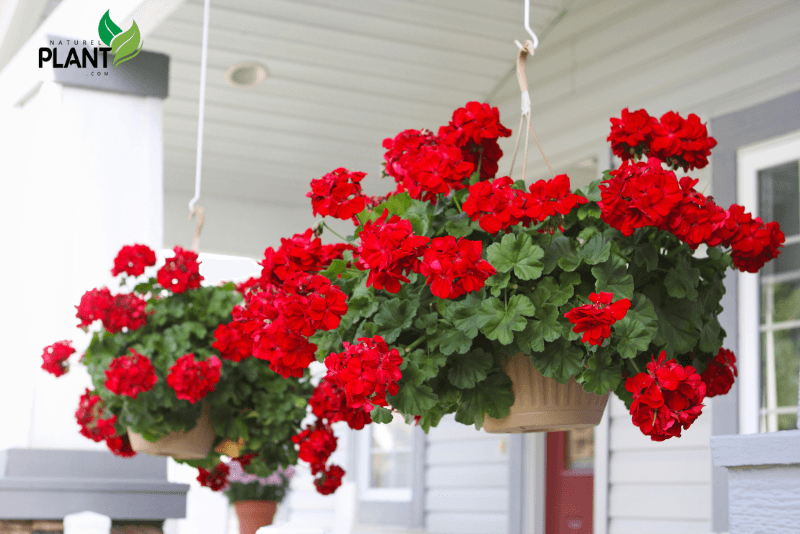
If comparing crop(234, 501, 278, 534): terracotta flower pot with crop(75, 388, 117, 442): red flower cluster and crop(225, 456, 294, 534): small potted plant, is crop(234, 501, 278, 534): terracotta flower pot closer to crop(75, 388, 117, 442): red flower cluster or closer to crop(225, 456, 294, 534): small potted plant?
crop(225, 456, 294, 534): small potted plant

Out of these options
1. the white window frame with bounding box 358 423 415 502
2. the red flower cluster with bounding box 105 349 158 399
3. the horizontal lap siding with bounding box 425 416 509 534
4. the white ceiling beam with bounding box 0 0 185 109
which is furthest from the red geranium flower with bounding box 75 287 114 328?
the white window frame with bounding box 358 423 415 502

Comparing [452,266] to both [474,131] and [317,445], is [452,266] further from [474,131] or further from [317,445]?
[317,445]

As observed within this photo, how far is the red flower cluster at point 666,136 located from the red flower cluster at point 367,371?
557 millimetres

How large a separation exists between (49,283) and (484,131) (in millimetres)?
1707

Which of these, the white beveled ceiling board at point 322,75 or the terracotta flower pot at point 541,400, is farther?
the white beveled ceiling board at point 322,75

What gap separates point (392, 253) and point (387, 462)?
15.0 feet

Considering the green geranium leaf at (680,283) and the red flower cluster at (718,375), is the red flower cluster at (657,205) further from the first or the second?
the red flower cluster at (718,375)

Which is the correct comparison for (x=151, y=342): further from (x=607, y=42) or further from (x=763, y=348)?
(x=607, y=42)

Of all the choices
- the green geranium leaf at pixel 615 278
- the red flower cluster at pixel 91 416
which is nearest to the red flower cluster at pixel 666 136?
the green geranium leaf at pixel 615 278

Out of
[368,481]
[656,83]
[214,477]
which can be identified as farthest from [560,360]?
[368,481]

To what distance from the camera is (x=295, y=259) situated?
1373 millimetres

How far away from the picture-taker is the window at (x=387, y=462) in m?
5.30

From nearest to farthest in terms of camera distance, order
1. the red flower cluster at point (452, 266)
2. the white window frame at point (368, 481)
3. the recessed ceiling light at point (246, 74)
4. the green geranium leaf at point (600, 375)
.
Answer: the red flower cluster at point (452, 266) → the green geranium leaf at point (600, 375) → the recessed ceiling light at point (246, 74) → the white window frame at point (368, 481)

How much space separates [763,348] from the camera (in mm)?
2809
